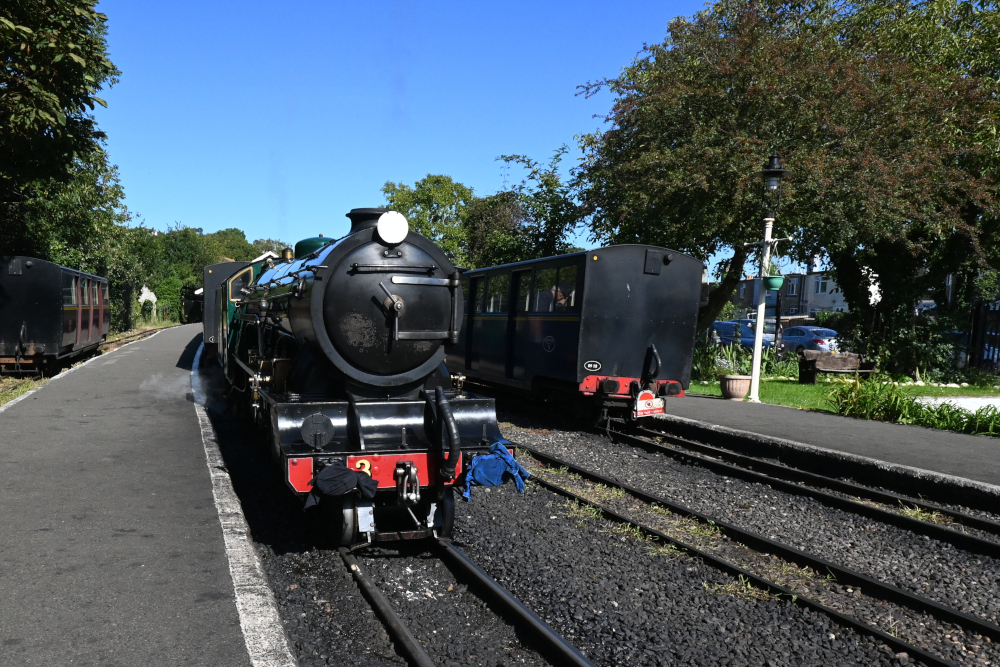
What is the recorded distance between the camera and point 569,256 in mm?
10961

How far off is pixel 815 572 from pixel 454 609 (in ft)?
9.25

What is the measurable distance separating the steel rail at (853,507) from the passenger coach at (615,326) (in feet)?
3.73

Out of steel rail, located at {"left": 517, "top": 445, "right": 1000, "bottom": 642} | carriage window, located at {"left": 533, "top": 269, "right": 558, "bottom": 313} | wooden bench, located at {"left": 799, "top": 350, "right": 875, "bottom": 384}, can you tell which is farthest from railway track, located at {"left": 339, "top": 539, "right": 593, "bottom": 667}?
wooden bench, located at {"left": 799, "top": 350, "right": 875, "bottom": 384}

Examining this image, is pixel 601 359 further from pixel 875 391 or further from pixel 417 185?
pixel 417 185

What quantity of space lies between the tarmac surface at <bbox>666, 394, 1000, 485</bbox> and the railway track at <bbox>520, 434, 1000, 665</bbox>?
1852mm

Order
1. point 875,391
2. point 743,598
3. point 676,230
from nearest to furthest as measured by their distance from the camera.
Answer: point 743,598
point 875,391
point 676,230

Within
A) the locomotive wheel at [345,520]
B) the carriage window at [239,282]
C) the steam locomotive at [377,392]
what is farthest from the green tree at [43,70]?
the locomotive wheel at [345,520]

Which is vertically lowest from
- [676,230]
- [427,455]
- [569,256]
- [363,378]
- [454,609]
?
[454,609]

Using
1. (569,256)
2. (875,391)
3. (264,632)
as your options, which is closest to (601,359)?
(569,256)

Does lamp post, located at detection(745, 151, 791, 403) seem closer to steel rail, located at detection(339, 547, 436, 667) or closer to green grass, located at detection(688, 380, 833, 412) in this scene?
green grass, located at detection(688, 380, 833, 412)

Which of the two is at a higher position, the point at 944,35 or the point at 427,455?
the point at 944,35

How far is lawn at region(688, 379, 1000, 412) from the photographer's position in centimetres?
1374

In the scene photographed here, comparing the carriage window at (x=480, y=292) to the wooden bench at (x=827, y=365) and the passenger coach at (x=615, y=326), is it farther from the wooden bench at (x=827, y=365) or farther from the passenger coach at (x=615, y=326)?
the wooden bench at (x=827, y=365)

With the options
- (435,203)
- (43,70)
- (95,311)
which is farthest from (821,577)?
(435,203)
